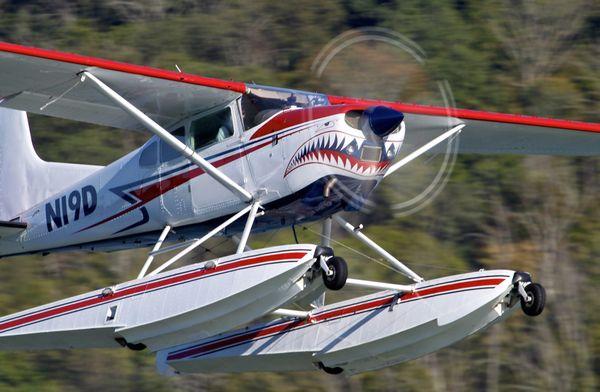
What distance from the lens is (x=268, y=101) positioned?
Result: 40.7 feet

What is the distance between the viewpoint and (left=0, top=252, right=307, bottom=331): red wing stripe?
11664 mm

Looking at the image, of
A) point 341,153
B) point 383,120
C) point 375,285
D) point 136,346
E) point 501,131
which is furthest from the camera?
point 501,131

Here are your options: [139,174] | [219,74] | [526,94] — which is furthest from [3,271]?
[139,174]

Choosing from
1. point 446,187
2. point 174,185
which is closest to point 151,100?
point 174,185

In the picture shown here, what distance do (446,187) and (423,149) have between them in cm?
1303

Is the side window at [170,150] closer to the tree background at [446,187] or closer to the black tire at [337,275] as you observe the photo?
the black tire at [337,275]

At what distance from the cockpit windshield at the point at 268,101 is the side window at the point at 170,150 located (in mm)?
831

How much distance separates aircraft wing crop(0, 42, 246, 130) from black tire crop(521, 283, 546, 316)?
3.31 m

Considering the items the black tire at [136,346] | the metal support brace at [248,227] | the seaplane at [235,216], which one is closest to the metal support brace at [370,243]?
the seaplane at [235,216]

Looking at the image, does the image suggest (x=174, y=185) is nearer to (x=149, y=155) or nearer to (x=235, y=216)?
Answer: (x=149, y=155)

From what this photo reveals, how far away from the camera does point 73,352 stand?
82.5 feet

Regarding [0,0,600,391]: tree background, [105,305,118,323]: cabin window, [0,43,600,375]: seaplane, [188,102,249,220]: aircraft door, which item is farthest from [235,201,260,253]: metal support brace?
[0,0,600,391]: tree background

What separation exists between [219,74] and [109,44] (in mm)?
4883

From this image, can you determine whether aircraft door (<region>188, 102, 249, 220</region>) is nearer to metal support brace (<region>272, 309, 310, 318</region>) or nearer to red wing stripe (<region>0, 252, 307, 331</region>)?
red wing stripe (<region>0, 252, 307, 331</region>)
